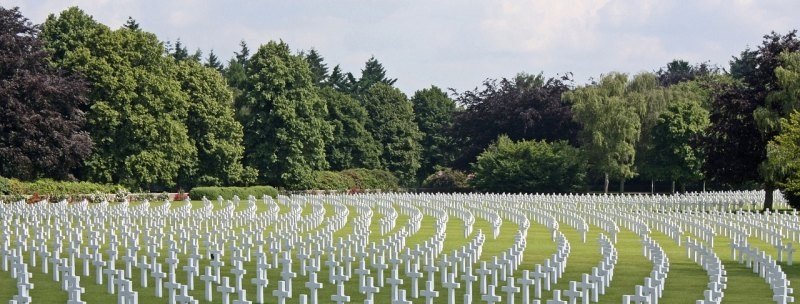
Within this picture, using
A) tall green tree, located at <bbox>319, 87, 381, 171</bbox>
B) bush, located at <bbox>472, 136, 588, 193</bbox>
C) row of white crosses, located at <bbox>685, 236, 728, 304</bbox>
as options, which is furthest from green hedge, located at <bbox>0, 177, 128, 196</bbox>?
row of white crosses, located at <bbox>685, 236, 728, 304</bbox>

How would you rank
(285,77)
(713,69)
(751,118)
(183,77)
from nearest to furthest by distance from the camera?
(751,118)
(183,77)
(285,77)
(713,69)

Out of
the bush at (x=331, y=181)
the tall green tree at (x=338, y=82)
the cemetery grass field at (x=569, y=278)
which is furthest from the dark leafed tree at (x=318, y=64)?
the cemetery grass field at (x=569, y=278)

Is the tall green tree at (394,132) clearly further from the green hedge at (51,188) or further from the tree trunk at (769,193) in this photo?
the tree trunk at (769,193)

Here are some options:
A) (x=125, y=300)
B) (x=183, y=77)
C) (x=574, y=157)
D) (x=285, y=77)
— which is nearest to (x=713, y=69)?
(x=574, y=157)

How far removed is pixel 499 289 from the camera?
2370 centimetres

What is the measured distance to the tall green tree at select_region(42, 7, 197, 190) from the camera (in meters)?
73.7

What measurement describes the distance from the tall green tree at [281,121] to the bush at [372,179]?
587 cm

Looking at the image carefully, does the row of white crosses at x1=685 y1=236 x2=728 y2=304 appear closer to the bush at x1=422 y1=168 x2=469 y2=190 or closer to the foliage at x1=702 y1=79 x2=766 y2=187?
the foliage at x1=702 y1=79 x2=766 y2=187

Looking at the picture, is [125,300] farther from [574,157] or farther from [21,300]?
[574,157]

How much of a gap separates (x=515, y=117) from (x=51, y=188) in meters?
44.7

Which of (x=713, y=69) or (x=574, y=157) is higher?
(x=713, y=69)

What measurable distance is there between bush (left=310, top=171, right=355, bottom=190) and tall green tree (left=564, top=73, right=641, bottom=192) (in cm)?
1663

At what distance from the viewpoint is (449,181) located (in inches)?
3959

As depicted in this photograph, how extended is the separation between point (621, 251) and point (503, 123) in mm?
67353
